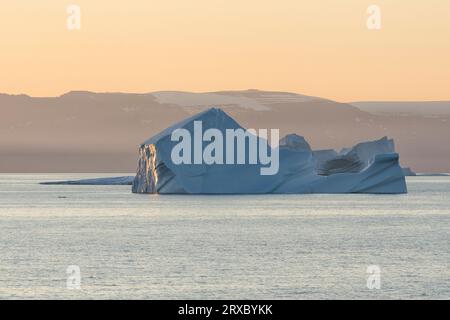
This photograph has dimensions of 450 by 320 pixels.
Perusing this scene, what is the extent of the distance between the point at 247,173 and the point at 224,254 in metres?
35.1

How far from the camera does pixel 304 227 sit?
1818 inches

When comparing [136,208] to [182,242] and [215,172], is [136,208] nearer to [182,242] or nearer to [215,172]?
[215,172]

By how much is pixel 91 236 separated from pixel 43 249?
621 centimetres

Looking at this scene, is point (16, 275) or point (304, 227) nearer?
point (16, 275)

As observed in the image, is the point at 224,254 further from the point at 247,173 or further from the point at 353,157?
the point at 353,157

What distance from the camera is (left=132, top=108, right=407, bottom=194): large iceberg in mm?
63656

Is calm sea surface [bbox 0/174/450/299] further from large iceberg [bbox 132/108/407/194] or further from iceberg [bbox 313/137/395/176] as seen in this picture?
iceberg [bbox 313/137/395/176]

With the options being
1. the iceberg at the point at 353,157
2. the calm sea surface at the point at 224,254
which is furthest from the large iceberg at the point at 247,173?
the calm sea surface at the point at 224,254

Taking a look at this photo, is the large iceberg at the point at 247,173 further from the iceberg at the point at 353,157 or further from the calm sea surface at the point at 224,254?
the calm sea surface at the point at 224,254
